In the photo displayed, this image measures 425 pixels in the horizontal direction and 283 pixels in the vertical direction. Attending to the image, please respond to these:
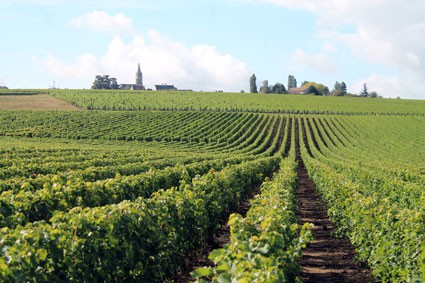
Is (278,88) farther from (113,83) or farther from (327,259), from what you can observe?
(327,259)

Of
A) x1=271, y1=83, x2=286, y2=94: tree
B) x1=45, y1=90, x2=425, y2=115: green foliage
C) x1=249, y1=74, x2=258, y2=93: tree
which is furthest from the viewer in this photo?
x1=249, y1=74, x2=258, y2=93: tree

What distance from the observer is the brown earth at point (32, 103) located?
94.4 meters

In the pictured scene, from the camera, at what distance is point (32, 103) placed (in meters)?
102

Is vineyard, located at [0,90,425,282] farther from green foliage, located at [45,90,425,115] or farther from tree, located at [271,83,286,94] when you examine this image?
tree, located at [271,83,286,94]

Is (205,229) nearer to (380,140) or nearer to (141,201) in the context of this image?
(141,201)

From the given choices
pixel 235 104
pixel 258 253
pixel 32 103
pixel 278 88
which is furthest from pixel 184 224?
pixel 278 88

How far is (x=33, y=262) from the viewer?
5.85 metres

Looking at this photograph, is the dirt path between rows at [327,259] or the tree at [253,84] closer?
the dirt path between rows at [327,259]

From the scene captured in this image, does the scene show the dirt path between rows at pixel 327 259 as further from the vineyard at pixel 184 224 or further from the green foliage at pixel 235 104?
the green foliage at pixel 235 104

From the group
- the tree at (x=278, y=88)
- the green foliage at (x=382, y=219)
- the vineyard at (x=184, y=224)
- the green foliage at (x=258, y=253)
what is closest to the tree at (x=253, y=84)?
the tree at (x=278, y=88)

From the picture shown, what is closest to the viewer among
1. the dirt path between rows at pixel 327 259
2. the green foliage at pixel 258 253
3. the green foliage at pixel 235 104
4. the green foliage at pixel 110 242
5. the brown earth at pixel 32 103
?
the green foliage at pixel 258 253

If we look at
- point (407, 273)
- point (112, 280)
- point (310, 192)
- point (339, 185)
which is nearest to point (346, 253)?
point (339, 185)

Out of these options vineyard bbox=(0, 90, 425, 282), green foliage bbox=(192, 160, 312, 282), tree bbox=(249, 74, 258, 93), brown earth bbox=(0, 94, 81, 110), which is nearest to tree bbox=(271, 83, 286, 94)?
tree bbox=(249, 74, 258, 93)

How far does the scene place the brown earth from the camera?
3718 inches
